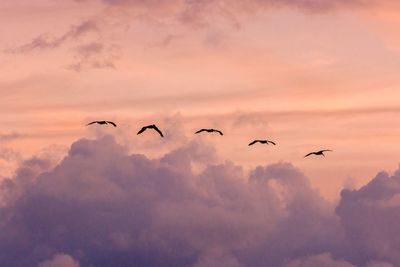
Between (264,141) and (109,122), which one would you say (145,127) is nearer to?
(109,122)

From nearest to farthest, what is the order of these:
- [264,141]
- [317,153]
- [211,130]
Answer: [211,130] < [264,141] < [317,153]

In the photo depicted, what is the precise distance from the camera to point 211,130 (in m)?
107

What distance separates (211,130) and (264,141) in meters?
13.0

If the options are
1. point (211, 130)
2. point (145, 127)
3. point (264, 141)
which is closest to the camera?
point (145, 127)

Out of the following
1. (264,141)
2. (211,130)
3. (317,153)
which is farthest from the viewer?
(317,153)

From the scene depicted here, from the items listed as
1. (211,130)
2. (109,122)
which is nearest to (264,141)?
(211,130)

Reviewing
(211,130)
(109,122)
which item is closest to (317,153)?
(211,130)

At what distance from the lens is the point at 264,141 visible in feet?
383

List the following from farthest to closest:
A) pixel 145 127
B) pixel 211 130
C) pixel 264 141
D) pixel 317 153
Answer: pixel 317 153 < pixel 264 141 < pixel 211 130 < pixel 145 127

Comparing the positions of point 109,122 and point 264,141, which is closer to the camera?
point 109,122

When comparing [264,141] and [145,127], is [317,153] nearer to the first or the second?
[264,141]

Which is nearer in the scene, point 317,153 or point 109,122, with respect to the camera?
point 109,122

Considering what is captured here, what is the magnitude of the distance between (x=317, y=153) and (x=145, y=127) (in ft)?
128

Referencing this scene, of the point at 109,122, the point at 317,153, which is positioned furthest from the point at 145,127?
the point at 317,153
